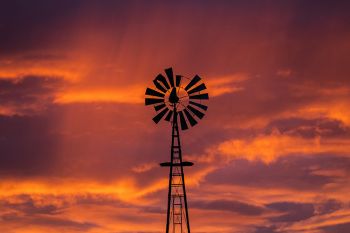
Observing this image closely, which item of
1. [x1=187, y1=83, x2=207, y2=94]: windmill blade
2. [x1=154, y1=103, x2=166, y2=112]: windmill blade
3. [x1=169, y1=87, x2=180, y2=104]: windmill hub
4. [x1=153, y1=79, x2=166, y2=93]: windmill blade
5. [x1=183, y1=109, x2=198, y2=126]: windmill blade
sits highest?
[x1=153, y1=79, x2=166, y2=93]: windmill blade

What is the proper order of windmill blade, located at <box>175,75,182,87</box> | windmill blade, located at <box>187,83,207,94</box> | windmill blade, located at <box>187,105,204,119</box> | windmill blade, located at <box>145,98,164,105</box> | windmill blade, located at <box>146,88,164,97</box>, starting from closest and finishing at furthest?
windmill blade, located at <box>175,75,182,87</box> → windmill blade, located at <box>187,83,207,94</box> → windmill blade, located at <box>187,105,204,119</box> → windmill blade, located at <box>146,88,164,97</box> → windmill blade, located at <box>145,98,164,105</box>

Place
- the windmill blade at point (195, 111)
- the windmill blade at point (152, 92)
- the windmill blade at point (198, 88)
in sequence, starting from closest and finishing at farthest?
the windmill blade at point (198, 88)
the windmill blade at point (195, 111)
the windmill blade at point (152, 92)

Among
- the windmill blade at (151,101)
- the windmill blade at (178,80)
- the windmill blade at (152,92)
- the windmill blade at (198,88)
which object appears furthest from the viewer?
the windmill blade at (151,101)

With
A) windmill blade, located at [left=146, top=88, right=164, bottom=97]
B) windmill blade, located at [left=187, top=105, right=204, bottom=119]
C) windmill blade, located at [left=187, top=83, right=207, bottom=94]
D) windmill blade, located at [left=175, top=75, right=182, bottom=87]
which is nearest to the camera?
windmill blade, located at [left=175, top=75, right=182, bottom=87]

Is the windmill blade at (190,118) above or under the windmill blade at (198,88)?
under

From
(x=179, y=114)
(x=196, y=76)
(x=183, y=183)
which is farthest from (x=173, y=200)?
(x=196, y=76)

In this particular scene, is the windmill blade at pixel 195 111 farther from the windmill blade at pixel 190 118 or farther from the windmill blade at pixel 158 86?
the windmill blade at pixel 158 86

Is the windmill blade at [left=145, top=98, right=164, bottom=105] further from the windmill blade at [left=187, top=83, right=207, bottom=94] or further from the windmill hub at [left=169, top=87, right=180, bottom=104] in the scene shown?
the windmill blade at [left=187, top=83, right=207, bottom=94]

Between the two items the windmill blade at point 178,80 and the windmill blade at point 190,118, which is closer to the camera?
the windmill blade at point 178,80

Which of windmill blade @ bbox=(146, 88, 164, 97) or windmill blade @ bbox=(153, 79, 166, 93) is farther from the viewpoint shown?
windmill blade @ bbox=(146, 88, 164, 97)

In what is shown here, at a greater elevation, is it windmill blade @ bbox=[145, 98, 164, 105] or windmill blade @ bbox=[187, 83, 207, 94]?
windmill blade @ bbox=[187, 83, 207, 94]

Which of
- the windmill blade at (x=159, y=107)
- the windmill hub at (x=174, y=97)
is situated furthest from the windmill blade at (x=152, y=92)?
the windmill hub at (x=174, y=97)

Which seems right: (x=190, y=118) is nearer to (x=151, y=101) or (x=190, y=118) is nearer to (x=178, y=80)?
(x=178, y=80)

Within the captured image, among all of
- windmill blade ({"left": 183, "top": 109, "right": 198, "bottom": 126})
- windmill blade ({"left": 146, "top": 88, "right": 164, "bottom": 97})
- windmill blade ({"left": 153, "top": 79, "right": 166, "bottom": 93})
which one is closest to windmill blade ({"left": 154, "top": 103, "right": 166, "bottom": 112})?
windmill blade ({"left": 146, "top": 88, "right": 164, "bottom": 97})
